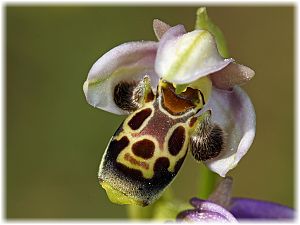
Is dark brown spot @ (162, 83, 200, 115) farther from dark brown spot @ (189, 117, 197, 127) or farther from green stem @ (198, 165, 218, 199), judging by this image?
green stem @ (198, 165, 218, 199)

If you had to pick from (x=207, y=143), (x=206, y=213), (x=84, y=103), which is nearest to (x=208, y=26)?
(x=207, y=143)

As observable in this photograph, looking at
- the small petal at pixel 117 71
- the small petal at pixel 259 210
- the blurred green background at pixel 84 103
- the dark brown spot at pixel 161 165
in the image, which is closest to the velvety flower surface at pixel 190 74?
the small petal at pixel 117 71

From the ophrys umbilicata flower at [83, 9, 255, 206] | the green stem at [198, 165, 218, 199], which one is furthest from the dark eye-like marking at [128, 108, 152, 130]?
the green stem at [198, 165, 218, 199]

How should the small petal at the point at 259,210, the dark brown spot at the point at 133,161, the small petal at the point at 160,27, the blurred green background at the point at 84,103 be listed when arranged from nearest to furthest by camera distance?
the dark brown spot at the point at 133,161
the small petal at the point at 160,27
the small petal at the point at 259,210
the blurred green background at the point at 84,103

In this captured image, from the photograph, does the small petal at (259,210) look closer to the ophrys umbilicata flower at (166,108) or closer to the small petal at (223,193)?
the small petal at (223,193)

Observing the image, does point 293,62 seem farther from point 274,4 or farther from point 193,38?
point 193,38

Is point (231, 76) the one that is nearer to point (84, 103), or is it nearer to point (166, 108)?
point (166, 108)

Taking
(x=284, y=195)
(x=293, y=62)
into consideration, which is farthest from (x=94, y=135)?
(x=293, y=62)
